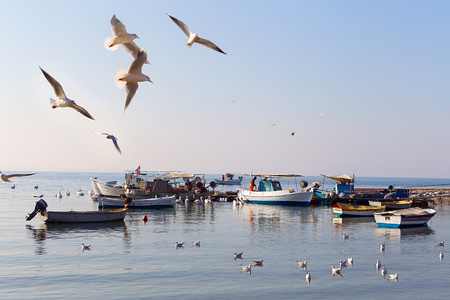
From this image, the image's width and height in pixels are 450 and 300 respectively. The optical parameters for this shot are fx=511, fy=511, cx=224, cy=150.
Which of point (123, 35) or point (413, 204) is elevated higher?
point (123, 35)

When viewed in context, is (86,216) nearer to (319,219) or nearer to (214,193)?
(319,219)

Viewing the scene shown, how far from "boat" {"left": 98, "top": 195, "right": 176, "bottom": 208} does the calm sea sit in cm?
1094

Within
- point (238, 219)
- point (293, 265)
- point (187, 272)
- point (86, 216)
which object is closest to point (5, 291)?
point (187, 272)

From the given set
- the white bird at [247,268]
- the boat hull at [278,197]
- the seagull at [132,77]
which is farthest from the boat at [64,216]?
the seagull at [132,77]

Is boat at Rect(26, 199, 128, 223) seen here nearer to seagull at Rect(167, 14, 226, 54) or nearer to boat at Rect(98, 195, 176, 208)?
boat at Rect(98, 195, 176, 208)

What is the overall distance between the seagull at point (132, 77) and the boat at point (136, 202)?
40.6 meters

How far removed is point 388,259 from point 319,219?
60.2ft

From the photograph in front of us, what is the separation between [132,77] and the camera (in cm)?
902

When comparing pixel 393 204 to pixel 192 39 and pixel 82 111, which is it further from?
pixel 82 111

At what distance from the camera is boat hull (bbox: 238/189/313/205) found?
180 ft

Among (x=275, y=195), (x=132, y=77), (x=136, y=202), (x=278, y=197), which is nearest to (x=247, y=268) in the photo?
(x=132, y=77)

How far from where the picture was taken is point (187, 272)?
2045 cm

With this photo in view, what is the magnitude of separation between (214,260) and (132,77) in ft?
50.3

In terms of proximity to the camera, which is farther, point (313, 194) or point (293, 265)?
point (313, 194)
